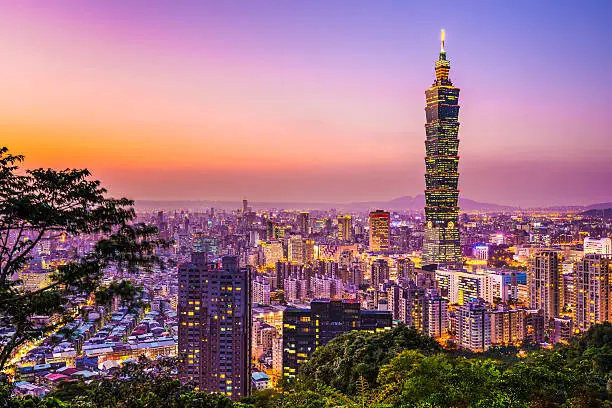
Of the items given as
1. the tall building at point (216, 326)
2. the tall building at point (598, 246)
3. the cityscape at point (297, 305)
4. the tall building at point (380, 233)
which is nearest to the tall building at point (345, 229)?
the cityscape at point (297, 305)

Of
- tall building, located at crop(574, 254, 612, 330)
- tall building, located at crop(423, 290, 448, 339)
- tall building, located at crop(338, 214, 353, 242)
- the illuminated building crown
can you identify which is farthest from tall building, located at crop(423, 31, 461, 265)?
tall building, located at crop(574, 254, 612, 330)

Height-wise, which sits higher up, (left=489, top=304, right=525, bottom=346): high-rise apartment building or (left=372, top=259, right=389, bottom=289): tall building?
(left=372, top=259, right=389, bottom=289): tall building

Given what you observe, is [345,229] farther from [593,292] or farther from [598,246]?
[593,292]

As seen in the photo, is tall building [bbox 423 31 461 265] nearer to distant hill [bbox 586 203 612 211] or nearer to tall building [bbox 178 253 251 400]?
distant hill [bbox 586 203 612 211]

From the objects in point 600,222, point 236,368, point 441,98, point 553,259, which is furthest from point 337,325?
point 600,222

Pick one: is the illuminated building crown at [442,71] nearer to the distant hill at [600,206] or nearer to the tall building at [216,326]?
the distant hill at [600,206]

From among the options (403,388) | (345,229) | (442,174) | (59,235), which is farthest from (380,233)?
(59,235)

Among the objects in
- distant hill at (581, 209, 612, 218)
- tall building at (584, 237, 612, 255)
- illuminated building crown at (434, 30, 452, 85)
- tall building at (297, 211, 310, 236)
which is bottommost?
tall building at (584, 237, 612, 255)
